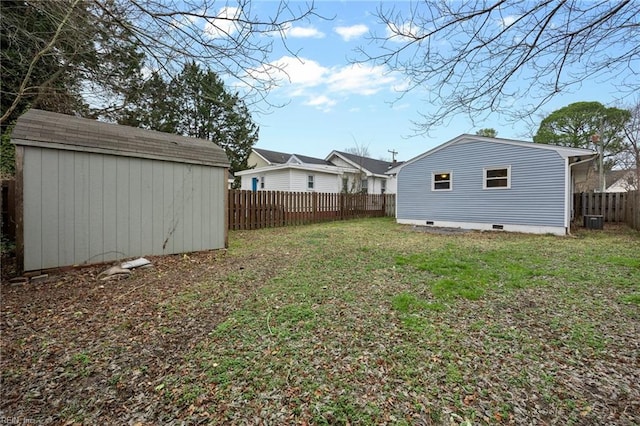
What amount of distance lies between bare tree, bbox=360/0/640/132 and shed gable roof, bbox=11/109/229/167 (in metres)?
4.21

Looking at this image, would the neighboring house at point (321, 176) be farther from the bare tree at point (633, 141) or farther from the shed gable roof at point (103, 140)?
the bare tree at point (633, 141)

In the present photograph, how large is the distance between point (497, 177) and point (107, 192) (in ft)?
38.4

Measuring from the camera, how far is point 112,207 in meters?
4.87

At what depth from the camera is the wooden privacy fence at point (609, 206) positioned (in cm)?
1062

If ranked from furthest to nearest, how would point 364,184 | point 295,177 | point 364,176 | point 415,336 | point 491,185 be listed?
point 364,184 < point 364,176 < point 295,177 < point 491,185 < point 415,336

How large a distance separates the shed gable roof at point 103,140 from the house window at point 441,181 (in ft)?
30.1

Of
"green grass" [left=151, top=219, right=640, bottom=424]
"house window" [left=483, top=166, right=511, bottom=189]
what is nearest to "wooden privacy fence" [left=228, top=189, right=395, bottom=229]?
"green grass" [left=151, top=219, right=640, bottom=424]

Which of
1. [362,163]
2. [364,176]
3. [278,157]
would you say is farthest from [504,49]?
[278,157]

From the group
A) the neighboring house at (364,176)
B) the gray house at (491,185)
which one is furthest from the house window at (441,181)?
the neighboring house at (364,176)

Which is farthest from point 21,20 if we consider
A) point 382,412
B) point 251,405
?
point 382,412

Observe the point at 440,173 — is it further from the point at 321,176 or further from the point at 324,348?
the point at 324,348

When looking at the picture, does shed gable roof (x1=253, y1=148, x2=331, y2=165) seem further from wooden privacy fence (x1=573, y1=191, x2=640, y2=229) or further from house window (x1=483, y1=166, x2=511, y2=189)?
wooden privacy fence (x1=573, y1=191, x2=640, y2=229)

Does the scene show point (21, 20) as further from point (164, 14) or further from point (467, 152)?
point (467, 152)

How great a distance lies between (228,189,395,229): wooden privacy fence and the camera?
10477mm
